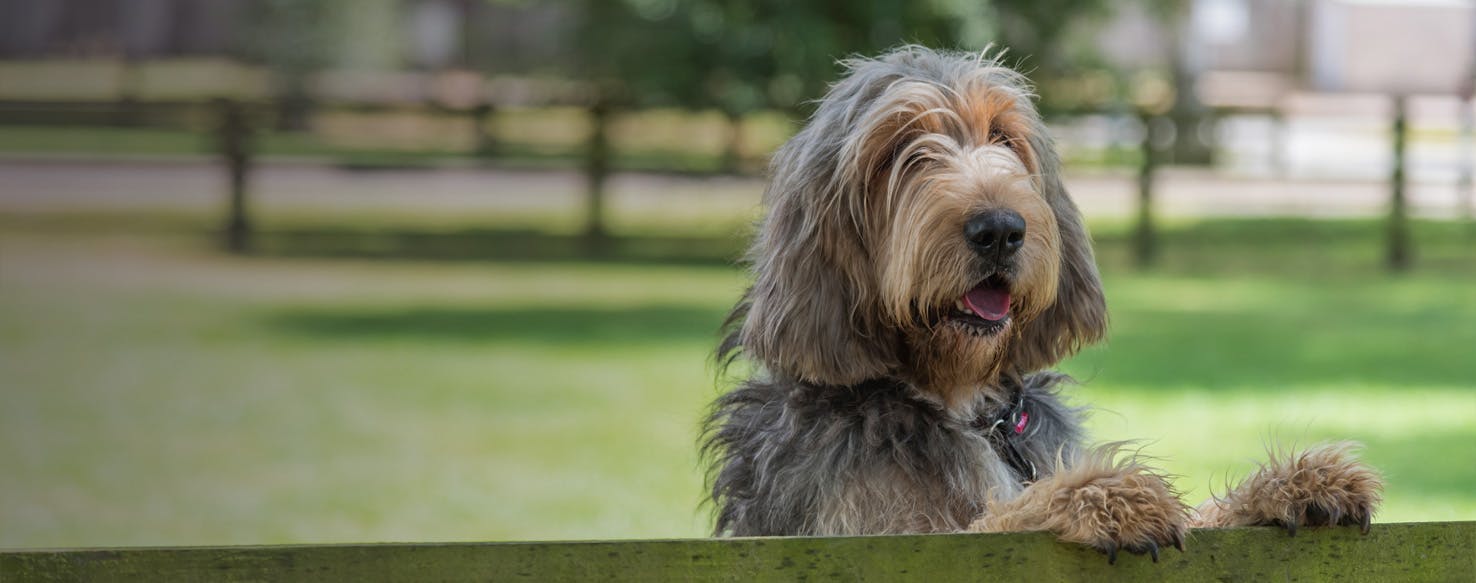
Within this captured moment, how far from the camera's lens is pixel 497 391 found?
424 inches

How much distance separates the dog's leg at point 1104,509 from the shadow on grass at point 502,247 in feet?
49.1

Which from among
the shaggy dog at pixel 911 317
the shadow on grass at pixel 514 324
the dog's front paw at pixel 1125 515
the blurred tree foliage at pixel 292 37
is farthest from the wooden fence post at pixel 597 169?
the blurred tree foliage at pixel 292 37

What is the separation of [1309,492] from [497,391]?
7984 mm

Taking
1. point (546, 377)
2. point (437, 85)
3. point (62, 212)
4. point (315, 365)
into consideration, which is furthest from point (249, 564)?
point (437, 85)

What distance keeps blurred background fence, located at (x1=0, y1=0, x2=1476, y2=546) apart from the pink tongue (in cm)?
Answer: 83

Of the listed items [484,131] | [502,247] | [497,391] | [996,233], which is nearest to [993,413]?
[996,233]

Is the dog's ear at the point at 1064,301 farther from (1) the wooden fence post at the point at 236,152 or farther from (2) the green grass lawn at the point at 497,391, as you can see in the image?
(1) the wooden fence post at the point at 236,152

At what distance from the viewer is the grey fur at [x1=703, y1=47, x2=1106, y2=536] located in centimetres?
377

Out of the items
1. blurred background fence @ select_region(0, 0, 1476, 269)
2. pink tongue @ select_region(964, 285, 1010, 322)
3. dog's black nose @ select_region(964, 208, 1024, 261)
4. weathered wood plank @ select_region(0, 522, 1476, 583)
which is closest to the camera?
weathered wood plank @ select_region(0, 522, 1476, 583)

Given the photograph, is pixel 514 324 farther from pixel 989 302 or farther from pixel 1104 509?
pixel 1104 509

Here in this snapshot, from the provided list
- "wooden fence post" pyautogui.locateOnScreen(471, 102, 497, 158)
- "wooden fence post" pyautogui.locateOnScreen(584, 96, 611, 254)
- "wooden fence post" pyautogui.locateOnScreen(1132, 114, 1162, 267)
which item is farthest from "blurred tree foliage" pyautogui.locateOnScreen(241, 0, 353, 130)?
"wooden fence post" pyautogui.locateOnScreen(1132, 114, 1162, 267)

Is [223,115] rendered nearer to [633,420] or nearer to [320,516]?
[633,420]

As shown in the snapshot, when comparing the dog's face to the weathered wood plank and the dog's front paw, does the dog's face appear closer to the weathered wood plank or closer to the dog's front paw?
the dog's front paw

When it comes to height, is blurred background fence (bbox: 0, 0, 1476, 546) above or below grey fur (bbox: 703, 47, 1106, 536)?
below
